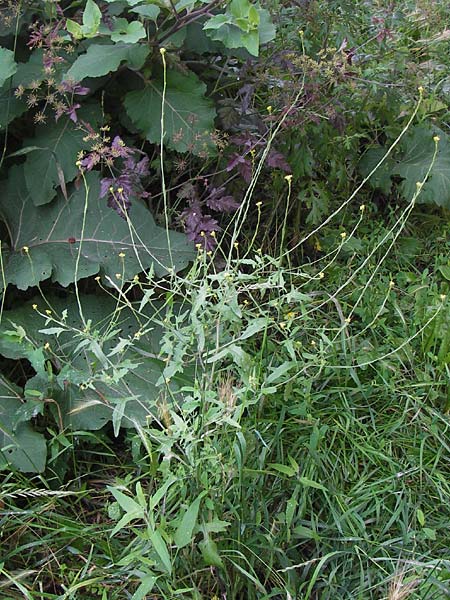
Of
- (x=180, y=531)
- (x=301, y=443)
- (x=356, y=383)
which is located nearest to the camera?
(x=180, y=531)

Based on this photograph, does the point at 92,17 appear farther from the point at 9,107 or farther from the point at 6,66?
the point at 9,107

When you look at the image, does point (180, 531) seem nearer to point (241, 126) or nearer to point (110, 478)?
point (110, 478)

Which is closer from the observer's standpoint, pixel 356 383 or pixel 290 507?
pixel 290 507

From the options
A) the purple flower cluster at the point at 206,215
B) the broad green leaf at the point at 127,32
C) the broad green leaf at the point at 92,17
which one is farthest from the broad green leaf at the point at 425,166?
the broad green leaf at the point at 92,17

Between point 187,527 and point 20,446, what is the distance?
680 mm

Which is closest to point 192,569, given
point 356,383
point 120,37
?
point 356,383

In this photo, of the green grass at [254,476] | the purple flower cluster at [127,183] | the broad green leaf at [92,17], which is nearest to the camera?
the green grass at [254,476]

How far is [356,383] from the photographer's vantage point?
7.13 ft

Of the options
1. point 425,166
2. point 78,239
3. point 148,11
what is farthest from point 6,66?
point 425,166

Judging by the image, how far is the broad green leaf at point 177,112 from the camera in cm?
233

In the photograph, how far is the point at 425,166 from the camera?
2.93 meters

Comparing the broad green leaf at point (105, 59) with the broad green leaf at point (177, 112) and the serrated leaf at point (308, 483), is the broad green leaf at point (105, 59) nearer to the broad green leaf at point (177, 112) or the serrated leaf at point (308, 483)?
the broad green leaf at point (177, 112)

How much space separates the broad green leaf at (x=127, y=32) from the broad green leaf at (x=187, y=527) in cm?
130

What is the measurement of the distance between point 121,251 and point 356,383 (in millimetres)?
829
